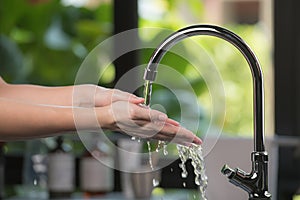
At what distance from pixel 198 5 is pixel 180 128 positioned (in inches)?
60.3

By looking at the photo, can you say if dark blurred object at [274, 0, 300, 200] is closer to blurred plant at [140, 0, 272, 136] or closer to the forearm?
blurred plant at [140, 0, 272, 136]

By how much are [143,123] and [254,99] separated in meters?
0.25

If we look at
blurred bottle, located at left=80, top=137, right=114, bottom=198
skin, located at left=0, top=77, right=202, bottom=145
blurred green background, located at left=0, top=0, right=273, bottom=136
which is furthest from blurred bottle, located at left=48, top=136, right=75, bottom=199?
skin, located at left=0, top=77, right=202, bottom=145

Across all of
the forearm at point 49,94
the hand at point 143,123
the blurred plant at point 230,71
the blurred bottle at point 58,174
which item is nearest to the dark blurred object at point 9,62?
the blurred bottle at point 58,174

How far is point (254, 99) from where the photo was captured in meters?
1.61

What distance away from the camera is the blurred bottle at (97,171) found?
2.86 meters

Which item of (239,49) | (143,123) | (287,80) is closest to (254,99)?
(239,49)

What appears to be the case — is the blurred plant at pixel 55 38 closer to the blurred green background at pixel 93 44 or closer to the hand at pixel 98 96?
the blurred green background at pixel 93 44

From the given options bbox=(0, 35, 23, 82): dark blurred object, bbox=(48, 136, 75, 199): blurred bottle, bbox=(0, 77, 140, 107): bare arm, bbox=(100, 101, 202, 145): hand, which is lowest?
bbox=(48, 136, 75, 199): blurred bottle

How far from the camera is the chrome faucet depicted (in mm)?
1582

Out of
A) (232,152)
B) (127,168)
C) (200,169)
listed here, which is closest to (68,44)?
(127,168)

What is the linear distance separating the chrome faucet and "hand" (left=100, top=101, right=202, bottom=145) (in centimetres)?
8

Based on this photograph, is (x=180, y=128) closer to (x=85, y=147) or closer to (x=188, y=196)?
(x=188, y=196)

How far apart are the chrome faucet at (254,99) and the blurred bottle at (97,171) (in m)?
1.25
